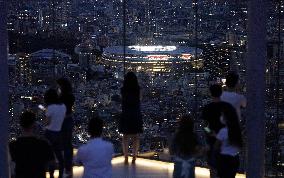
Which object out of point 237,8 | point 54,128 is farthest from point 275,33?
point 54,128

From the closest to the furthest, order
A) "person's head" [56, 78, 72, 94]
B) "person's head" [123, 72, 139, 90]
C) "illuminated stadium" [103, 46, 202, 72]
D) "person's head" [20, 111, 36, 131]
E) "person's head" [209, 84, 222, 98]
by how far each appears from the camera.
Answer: "person's head" [20, 111, 36, 131] < "person's head" [209, 84, 222, 98] < "person's head" [56, 78, 72, 94] < "person's head" [123, 72, 139, 90] < "illuminated stadium" [103, 46, 202, 72]

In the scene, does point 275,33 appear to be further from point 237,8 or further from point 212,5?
point 212,5

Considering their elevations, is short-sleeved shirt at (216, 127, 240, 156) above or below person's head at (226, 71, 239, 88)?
below

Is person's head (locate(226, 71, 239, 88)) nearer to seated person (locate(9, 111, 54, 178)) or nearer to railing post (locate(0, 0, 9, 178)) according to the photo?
seated person (locate(9, 111, 54, 178))

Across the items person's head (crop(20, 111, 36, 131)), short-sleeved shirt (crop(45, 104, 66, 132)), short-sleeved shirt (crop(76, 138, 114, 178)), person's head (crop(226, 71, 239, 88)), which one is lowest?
short-sleeved shirt (crop(76, 138, 114, 178))

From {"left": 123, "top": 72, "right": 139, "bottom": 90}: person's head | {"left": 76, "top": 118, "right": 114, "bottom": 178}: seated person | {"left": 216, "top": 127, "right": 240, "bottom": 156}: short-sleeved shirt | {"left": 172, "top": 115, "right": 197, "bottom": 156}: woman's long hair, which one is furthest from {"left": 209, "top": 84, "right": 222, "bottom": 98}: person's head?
{"left": 123, "top": 72, "right": 139, "bottom": 90}: person's head

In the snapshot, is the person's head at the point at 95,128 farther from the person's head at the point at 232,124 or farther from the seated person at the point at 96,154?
the person's head at the point at 232,124

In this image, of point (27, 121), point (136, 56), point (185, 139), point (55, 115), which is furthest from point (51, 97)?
point (136, 56)
